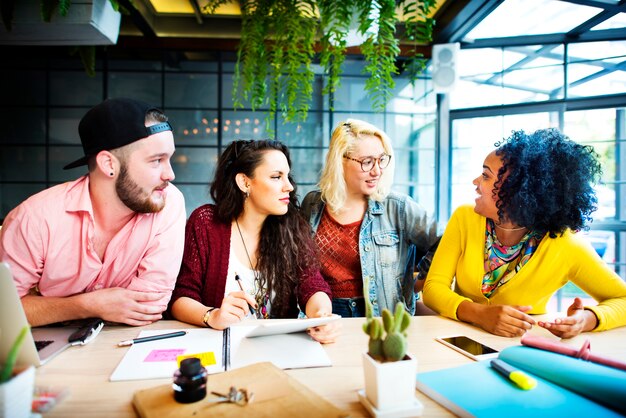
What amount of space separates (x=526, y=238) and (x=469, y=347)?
2.10 ft

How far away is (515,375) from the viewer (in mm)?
885

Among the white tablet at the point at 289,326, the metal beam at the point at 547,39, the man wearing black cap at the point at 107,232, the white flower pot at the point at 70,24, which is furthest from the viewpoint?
the metal beam at the point at 547,39

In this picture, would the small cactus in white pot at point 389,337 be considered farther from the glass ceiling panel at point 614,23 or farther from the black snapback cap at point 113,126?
the glass ceiling panel at point 614,23

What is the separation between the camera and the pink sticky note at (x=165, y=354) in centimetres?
103

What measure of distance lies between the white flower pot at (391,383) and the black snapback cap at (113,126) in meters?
1.12

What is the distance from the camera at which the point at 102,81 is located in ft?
15.3

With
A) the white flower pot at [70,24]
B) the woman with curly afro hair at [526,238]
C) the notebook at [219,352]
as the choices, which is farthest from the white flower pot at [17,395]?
the white flower pot at [70,24]

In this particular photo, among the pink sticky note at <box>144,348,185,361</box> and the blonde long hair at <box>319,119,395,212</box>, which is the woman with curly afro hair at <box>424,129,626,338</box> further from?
the pink sticky note at <box>144,348,185,361</box>

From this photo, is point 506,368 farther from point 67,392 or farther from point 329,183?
point 329,183

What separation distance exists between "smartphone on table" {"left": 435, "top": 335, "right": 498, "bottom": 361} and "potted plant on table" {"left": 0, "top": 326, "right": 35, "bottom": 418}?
0.97 meters

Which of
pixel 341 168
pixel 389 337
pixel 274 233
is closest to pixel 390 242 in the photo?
pixel 341 168

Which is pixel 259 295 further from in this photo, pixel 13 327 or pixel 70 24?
pixel 70 24

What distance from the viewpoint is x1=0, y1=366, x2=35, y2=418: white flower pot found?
62 centimetres

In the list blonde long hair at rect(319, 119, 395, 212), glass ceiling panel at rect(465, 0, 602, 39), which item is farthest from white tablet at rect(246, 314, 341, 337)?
glass ceiling panel at rect(465, 0, 602, 39)
